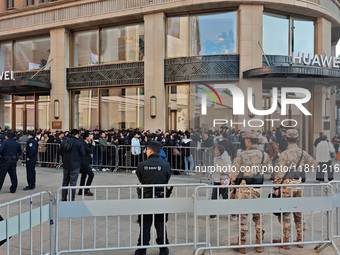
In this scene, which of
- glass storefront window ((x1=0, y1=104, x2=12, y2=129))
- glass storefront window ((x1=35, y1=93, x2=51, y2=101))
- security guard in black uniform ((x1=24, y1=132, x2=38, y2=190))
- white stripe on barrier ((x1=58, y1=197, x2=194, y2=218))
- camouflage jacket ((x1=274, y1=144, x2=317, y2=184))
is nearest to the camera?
white stripe on barrier ((x1=58, y1=197, x2=194, y2=218))

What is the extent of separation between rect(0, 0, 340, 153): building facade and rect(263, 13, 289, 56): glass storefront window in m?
0.07

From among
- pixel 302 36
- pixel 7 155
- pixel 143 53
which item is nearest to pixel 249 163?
pixel 7 155

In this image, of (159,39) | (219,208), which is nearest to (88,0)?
(159,39)

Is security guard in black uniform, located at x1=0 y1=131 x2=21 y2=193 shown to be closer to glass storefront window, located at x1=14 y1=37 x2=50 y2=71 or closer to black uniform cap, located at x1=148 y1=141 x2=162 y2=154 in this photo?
black uniform cap, located at x1=148 y1=141 x2=162 y2=154

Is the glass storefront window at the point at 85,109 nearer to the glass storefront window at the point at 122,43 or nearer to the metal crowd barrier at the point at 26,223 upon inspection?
the glass storefront window at the point at 122,43

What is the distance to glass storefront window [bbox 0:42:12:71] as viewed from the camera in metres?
22.2

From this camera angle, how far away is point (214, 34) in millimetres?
16609

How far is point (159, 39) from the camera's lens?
675 inches

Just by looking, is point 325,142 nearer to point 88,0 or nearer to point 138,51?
point 138,51

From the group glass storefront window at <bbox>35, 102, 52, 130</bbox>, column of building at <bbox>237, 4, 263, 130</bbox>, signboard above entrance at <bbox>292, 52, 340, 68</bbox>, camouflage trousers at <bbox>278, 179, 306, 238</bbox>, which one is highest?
column of building at <bbox>237, 4, 263, 130</bbox>

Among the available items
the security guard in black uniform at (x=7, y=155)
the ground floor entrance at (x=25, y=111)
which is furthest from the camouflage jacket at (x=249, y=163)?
the ground floor entrance at (x=25, y=111)

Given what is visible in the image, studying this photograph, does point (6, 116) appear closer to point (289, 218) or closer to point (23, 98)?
point (23, 98)

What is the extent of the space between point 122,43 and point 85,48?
9.93 feet

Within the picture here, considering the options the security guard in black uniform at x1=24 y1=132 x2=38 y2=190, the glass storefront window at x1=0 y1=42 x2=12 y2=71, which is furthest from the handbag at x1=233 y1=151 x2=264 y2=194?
the glass storefront window at x1=0 y1=42 x2=12 y2=71
